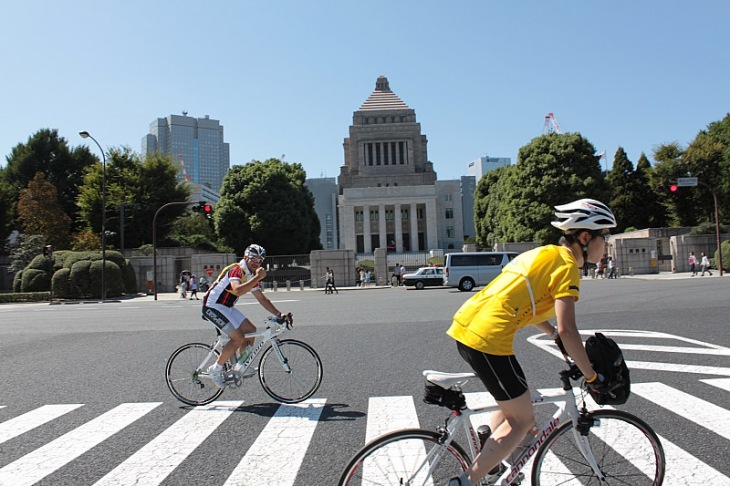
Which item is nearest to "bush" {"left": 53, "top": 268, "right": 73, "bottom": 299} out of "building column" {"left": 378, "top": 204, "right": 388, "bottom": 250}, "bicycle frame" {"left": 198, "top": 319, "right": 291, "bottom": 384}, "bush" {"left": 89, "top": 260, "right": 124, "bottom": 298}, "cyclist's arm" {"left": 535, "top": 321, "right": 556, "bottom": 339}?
"bush" {"left": 89, "top": 260, "right": 124, "bottom": 298}

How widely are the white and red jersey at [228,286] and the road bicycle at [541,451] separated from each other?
3782mm

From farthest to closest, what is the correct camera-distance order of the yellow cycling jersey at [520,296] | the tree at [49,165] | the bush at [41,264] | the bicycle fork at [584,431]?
the tree at [49,165] → the bush at [41,264] → the bicycle fork at [584,431] → the yellow cycling jersey at [520,296]

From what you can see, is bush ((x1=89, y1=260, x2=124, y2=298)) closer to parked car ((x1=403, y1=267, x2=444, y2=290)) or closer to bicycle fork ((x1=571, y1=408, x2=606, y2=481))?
parked car ((x1=403, y1=267, x2=444, y2=290))

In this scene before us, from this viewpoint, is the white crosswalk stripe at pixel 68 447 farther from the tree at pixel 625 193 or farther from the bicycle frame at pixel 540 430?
the tree at pixel 625 193

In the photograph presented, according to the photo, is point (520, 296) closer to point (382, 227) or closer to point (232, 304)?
point (232, 304)

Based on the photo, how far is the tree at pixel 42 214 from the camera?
44.8 m

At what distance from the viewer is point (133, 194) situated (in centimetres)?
4903

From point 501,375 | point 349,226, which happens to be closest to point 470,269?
point 501,375

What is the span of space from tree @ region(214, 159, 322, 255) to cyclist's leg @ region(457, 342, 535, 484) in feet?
182

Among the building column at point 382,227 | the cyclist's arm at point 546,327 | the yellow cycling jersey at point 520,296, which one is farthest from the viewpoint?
the building column at point 382,227

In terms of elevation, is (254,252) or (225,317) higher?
(254,252)

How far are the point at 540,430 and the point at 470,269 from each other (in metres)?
26.6

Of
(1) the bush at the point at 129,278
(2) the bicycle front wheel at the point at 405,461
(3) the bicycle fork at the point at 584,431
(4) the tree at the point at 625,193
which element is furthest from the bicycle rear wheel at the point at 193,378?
(4) the tree at the point at 625,193

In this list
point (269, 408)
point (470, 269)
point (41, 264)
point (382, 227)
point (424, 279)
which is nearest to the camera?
point (269, 408)
